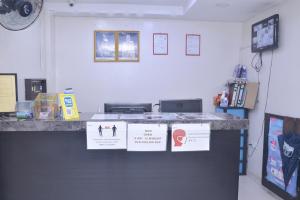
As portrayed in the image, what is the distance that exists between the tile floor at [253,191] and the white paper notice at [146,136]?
2056 mm

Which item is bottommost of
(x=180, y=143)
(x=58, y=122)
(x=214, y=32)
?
(x=180, y=143)

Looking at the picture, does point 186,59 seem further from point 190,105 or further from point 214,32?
point 190,105

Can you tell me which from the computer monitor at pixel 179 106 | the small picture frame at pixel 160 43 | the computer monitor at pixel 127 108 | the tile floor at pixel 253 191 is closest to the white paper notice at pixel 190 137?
the computer monitor at pixel 127 108

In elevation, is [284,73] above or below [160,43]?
below

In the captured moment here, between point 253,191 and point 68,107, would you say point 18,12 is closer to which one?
point 68,107

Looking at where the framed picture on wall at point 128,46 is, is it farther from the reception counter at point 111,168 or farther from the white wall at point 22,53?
the reception counter at point 111,168

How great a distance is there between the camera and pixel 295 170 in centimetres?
279

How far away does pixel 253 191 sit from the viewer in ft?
11.2

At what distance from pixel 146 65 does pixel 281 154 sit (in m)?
2.32

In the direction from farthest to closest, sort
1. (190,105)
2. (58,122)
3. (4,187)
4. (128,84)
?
(128,84), (190,105), (4,187), (58,122)

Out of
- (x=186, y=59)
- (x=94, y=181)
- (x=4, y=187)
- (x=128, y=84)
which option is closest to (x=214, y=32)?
(x=186, y=59)

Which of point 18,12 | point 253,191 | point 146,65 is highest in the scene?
point 18,12

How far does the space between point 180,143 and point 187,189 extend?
0.37 metres

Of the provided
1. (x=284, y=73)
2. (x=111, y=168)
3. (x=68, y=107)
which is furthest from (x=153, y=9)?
(x=111, y=168)
